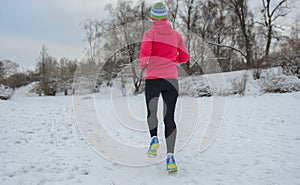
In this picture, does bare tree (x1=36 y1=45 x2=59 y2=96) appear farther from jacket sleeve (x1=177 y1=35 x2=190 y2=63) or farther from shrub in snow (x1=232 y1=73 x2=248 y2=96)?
jacket sleeve (x1=177 y1=35 x2=190 y2=63)

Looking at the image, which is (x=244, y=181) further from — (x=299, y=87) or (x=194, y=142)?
(x=299, y=87)

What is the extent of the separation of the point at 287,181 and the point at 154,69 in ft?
6.04

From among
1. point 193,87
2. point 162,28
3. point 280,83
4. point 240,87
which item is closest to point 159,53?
point 162,28

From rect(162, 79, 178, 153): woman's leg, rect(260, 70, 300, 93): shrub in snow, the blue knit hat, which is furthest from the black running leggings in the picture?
rect(260, 70, 300, 93): shrub in snow

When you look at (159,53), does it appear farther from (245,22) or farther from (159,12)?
(245,22)

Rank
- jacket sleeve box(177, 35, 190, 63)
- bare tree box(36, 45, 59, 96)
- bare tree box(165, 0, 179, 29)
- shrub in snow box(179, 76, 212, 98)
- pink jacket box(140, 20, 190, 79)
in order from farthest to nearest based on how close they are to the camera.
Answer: bare tree box(36, 45, 59, 96) < bare tree box(165, 0, 179, 29) < shrub in snow box(179, 76, 212, 98) < jacket sleeve box(177, 35, 190, 63) < pink jacket box(140, 20, 190, 79)

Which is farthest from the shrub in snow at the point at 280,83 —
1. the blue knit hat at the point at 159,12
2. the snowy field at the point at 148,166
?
the blue knit hat at the point at 159,12

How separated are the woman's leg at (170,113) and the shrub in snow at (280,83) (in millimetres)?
10590

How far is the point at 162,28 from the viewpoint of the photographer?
2.44 metres

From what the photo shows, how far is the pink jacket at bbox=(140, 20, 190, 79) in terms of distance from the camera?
239 cm

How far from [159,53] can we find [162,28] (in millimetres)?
301

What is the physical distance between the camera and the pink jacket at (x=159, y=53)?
7.85 feet

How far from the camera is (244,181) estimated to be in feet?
7.24

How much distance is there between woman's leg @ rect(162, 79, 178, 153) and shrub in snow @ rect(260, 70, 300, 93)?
10.6 meters
